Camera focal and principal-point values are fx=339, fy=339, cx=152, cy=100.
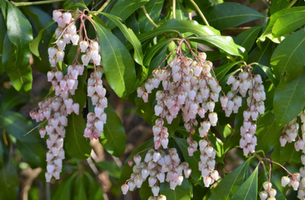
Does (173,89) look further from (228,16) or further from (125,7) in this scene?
(228,16)

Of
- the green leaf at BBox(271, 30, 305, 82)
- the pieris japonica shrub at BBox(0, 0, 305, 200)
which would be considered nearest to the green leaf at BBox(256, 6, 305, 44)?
the pieris japonica shrub at BBox(0, 0, 305, 200)

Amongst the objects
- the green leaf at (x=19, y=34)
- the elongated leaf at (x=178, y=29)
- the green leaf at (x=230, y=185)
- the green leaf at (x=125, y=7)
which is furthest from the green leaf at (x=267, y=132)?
the green leaf at (x=19, y=34)

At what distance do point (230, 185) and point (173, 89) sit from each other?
51 centimetres

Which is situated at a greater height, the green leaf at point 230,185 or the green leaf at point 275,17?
the green leaf at point 275,17

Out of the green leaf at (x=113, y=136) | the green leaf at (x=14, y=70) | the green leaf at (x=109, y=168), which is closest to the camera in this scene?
the green leaf at (x=113, y=136)

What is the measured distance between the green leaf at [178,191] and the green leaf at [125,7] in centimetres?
67

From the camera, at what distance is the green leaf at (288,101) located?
1.12 meters

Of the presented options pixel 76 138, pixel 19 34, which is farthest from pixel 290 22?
pixel 19 34

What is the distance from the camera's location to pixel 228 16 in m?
1.54

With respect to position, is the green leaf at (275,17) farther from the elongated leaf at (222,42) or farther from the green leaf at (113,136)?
the green leaf at (113,136)

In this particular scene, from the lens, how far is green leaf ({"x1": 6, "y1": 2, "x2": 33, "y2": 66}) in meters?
1.32

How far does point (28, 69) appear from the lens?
4.76 ft

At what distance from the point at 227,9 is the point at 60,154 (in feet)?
3.17

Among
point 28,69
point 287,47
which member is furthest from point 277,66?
point 28,69
